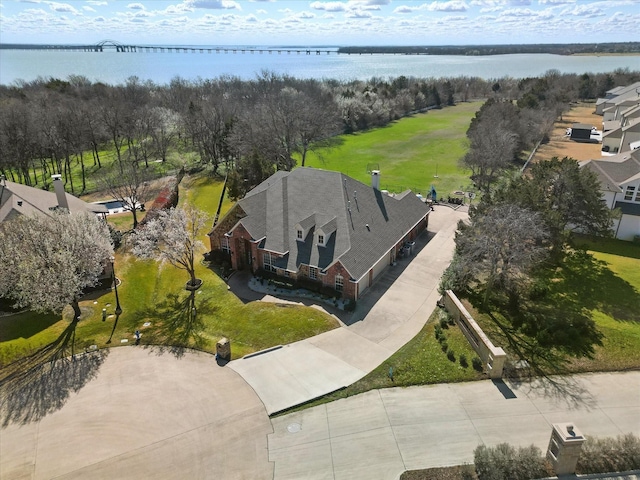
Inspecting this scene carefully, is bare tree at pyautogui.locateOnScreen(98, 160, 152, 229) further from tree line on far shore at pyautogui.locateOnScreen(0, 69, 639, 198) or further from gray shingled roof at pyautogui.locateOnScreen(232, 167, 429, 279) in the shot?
gray shingled roof at pyautogui.locateOnScreen(232, 167, 429, 279)

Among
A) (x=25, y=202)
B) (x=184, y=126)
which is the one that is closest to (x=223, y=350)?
(x=25, y=202)

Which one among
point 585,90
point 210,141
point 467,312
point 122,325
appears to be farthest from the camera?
point 585,90

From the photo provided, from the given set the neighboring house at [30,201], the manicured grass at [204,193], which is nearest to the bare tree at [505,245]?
the manicured grass at [204,193]

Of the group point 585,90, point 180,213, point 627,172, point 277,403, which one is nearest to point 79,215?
point 180,213

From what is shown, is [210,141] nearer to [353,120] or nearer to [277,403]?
[353,120]

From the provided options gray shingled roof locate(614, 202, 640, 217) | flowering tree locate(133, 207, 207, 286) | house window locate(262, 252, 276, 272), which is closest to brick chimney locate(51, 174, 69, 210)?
flowering tree locate(133, 207, 207, 286)

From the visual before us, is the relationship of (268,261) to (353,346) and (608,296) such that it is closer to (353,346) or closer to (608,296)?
(353,346)
